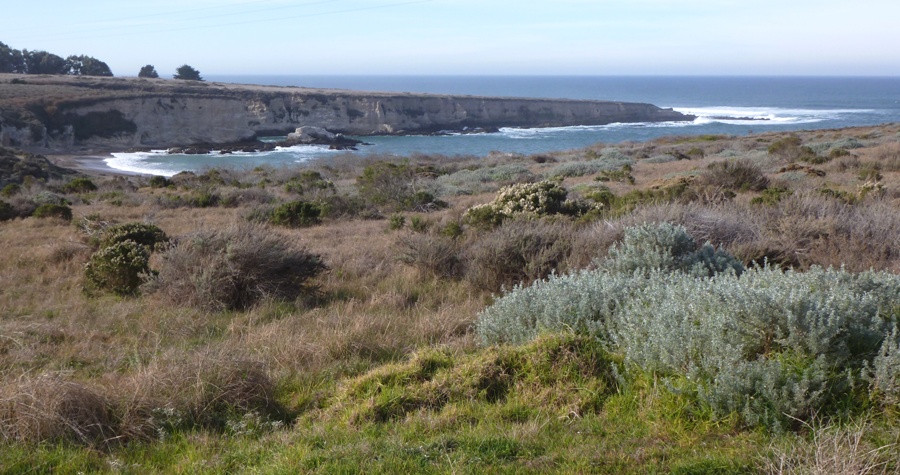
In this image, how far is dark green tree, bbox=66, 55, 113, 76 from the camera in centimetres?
9575

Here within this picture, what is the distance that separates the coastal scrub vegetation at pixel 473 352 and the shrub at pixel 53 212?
5.66 metres

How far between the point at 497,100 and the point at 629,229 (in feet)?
275

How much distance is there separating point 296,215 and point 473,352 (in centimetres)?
1062

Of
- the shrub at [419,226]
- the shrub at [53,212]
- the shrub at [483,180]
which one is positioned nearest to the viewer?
the shrub at [419,226]

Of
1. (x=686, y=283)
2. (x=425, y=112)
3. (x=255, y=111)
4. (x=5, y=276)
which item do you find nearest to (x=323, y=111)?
(x=255, y=111)

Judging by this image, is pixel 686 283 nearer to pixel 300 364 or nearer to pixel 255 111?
pixel 300 364

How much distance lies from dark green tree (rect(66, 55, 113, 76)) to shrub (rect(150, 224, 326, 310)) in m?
101

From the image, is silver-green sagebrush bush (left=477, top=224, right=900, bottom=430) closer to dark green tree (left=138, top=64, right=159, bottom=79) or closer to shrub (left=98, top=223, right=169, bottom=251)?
shrub (left=98, top=223, right=169, bottom=251)

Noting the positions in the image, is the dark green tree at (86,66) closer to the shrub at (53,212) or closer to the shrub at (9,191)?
the shrub at (9,191)

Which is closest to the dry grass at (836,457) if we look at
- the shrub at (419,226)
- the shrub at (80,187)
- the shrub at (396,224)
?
the shrub at (419,226)

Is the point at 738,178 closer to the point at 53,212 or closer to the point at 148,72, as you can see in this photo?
the point at 53,212

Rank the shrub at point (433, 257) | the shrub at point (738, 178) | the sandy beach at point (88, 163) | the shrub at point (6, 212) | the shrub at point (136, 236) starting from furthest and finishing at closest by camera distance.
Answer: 1. the sandy beach at point (88, 163)
2. the shrub at point (738, 178)
3. the shrub at point (6, 212)
4. the shrub at point (136, 236)
5. the shrub at point (433, 257)

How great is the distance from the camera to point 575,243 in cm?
879

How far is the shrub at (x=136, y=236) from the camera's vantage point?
31.5 feet
